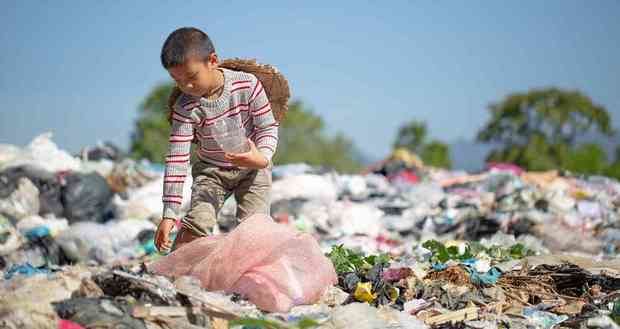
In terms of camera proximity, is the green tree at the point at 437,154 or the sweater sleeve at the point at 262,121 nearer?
the sweater sleeve at the point at 262,121

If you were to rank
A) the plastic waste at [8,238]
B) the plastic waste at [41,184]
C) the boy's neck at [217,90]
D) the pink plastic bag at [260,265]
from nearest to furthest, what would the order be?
the pink plastic bag at [260,265]
the boy's neck at [217,90]
the plastic waste at [8,238]
the plastic waste at [41,184]

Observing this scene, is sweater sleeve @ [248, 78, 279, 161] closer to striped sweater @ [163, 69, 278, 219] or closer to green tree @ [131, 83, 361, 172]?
striped sweater @ [163, 69, 278, 219]

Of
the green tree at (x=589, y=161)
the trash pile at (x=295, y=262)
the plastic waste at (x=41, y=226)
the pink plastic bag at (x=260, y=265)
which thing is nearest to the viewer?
the trash pile at (x=295, y=262)

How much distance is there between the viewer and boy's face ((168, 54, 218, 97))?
3.09m

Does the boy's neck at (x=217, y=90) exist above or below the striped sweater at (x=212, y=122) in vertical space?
above

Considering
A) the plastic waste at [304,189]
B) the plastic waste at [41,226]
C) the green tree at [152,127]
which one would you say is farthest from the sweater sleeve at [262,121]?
the green tree at [152,127]

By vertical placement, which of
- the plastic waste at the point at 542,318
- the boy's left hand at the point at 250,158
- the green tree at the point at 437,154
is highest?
the boy's left hand at the point at 250,158

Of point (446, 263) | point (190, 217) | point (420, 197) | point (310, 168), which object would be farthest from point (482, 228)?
point (190, 217)

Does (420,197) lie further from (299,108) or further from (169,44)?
(299,108)

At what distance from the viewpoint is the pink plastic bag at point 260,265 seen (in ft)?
9.46

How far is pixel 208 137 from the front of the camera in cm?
346

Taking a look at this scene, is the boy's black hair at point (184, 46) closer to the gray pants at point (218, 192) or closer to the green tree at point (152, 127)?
the gray pants at point (218, 192)

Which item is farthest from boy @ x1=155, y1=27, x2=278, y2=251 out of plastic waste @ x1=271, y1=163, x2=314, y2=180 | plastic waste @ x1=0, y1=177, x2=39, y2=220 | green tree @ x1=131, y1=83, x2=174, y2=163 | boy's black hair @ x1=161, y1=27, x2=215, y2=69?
→ green tree @ x1=131, y1=83, x2=174, y2=163

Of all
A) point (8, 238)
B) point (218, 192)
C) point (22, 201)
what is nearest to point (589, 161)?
point (22, 201)
